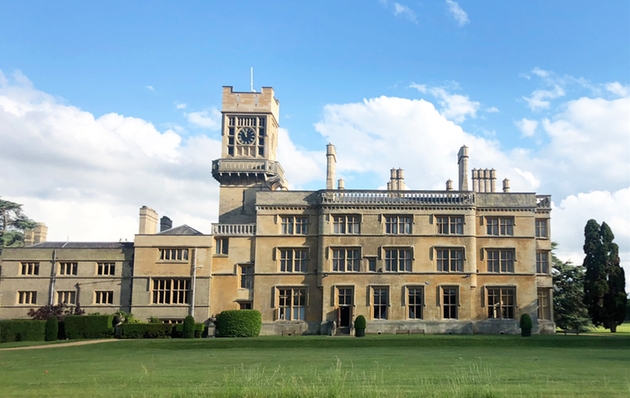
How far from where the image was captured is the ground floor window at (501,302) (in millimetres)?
46750

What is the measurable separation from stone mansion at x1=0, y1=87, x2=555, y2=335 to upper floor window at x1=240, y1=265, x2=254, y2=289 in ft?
0.24

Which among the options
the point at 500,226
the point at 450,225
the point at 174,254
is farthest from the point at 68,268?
the point at 500,226

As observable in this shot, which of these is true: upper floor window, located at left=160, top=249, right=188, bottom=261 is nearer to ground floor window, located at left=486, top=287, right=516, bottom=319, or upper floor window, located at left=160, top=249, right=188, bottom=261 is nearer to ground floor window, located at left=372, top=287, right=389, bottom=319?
ground floor window, located at left=372, top=287, right=389, bottom=319

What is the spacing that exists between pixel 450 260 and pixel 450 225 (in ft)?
8.06

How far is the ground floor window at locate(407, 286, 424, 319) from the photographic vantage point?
4650 centimetres

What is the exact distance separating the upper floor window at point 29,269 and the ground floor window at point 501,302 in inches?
1274

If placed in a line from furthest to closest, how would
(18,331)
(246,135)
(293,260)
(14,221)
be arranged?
(14,221), (246,135), (293,260), (18,331)

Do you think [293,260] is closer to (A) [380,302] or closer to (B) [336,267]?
(B) [336,267]

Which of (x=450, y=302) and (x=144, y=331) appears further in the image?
(x=450, y=302)

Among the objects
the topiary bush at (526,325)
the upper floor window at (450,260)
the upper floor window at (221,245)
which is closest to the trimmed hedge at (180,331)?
the upper floor window at (221,245)

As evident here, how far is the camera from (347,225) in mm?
47500

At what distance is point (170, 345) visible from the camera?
35125mm

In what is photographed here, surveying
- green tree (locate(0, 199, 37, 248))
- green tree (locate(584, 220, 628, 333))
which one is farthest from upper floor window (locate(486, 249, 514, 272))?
green tree (locate(0, 199, 37, 248))

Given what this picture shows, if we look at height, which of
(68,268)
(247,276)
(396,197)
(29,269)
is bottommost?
(247,276)
